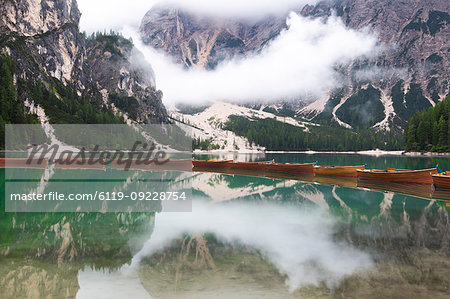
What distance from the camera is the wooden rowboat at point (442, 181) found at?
3700 centimetres

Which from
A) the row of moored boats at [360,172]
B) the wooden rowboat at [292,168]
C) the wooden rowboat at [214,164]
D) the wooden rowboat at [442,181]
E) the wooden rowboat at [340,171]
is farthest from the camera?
the wooden rowboat at [214,164]

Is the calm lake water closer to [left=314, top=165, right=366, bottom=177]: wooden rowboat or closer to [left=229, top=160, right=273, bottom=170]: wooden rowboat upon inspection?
[left=314, top=165, right=366, bottom=177]: wooden rowboat

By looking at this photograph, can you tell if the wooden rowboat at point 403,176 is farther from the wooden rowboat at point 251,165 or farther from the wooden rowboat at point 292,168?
the wooden rowboat at point 251,165

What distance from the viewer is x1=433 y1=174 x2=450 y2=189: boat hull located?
37.0 m

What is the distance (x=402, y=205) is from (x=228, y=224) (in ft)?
52.3

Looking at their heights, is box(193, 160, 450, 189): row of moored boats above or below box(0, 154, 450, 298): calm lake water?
above

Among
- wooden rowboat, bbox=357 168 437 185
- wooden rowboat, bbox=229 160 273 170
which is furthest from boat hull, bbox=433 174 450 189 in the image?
wooden rowboat, bbox=229 160 273 170

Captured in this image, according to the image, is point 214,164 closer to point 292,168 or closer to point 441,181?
point 292,168

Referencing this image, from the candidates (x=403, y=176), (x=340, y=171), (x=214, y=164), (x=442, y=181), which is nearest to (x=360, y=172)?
(x=340, y=171)

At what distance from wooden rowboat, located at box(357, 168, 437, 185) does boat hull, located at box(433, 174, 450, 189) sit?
Answer: 0.66m

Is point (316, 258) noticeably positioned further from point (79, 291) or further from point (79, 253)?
point (79, 253)

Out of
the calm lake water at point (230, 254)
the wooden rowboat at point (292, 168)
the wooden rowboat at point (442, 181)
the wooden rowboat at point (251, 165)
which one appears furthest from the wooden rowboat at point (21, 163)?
the wooden rowboat at point (442, 181)

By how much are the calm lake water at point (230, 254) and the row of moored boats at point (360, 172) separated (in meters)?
15.1

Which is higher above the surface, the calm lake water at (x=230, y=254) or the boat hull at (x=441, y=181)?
the boat hull at (x=441, y=181)
